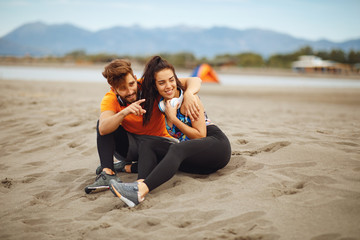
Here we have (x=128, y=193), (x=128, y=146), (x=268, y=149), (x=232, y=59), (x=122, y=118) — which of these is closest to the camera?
(x=128, y=193)

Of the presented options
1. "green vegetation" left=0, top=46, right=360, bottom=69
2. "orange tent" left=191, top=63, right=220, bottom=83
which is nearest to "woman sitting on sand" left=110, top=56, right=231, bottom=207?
"orange tent" left=191, top=63, right=220, bottom=83

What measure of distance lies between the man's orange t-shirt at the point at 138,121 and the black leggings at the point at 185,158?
0.31 m

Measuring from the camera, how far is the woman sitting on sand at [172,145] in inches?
92.2

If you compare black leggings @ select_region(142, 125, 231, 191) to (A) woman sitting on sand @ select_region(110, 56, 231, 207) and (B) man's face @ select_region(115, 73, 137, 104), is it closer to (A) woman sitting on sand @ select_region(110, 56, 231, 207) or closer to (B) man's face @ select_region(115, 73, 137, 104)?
(A) woman sitting on sand @ select_region(110, 56, 231, 207)

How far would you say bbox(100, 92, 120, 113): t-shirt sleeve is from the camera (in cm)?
271

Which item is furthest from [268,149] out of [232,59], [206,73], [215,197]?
[232,59]

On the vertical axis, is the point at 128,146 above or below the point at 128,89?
below

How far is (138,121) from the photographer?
2.87m

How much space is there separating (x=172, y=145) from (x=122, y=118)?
1.76ft

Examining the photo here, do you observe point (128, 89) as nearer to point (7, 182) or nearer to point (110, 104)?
point (110, 104)

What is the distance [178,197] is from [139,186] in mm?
365

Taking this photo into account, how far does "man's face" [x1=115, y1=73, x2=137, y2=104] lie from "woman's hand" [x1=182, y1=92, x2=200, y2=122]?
0.53 m

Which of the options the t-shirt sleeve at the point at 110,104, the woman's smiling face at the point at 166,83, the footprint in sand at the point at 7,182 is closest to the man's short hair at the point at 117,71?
the t-shirt sleeve at the point at 110,104

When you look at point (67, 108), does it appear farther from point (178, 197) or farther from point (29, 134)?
point (178, 197)
